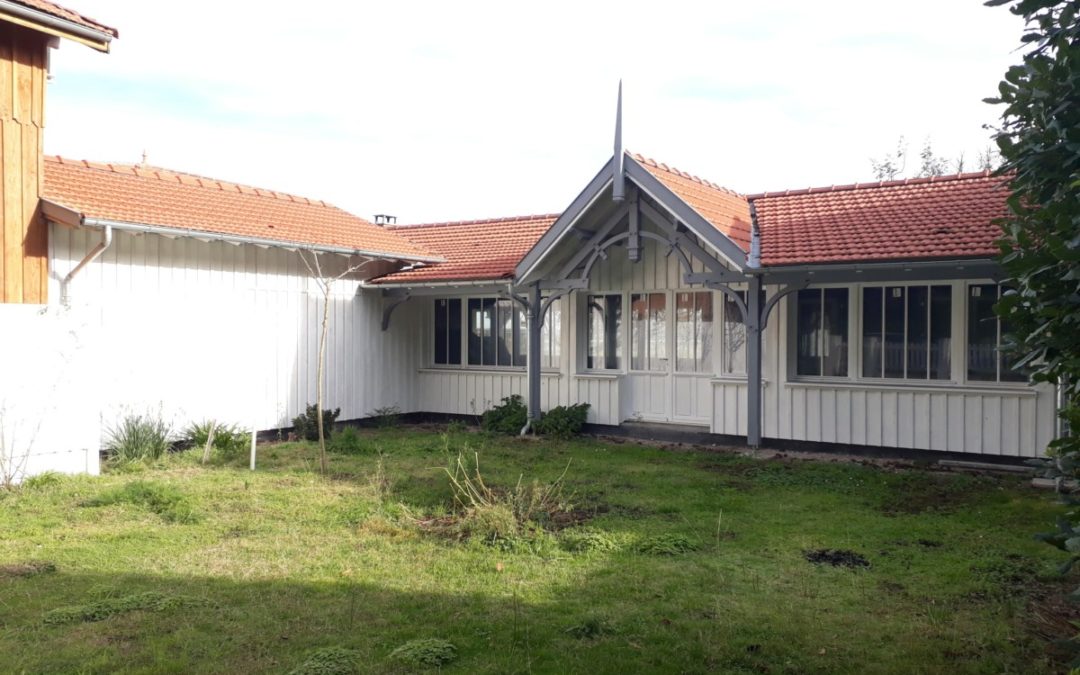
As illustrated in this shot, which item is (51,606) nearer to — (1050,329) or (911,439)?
(1050,329)

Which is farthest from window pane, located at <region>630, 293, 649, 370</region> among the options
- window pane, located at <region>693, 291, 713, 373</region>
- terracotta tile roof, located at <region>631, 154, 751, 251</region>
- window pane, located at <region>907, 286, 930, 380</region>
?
window pane, located at <region>907, 286, 930, 380</region>

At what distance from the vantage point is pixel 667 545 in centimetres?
759

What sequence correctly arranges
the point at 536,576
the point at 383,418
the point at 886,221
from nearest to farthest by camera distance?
the point at 536,576 → the point at 886,221 → the point at 383,418

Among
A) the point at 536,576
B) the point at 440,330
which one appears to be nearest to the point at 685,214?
the point at 440,330

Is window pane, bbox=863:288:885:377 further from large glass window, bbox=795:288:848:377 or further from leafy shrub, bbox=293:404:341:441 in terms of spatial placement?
leafy shrub, bbox=293:404:341:441

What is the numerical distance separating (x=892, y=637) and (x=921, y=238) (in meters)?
7.29

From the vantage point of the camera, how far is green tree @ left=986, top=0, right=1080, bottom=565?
3.88 m

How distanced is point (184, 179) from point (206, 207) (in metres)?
1.50

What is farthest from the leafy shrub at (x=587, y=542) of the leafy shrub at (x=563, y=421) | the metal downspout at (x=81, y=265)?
the metal downspout at (x=81, y=265)

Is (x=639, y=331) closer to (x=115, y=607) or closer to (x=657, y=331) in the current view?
(x=657, y=331)

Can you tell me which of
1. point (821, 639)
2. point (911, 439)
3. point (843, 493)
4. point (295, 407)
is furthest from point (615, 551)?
point (295, 407)

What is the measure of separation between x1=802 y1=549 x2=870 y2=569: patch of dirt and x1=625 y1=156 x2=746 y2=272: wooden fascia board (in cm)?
532

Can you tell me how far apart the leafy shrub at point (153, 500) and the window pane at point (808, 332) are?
343 inches

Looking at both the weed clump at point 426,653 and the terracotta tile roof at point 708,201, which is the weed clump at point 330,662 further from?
the terracotta tile roof at point 708,201
